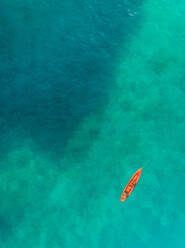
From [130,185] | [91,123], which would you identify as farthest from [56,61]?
[130,185]

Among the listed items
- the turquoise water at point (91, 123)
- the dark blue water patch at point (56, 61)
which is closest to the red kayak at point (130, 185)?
the turquoise water at point (91, 123)

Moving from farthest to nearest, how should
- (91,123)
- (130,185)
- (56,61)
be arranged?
(56,61)
(91,123)
(130,185)

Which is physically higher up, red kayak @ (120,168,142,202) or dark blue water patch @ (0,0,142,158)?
dark blue water patch @ (0,0,142,158)

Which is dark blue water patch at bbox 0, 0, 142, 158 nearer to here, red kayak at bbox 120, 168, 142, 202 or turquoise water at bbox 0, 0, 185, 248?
turquoise water at bbox 0, 0, 185, 248

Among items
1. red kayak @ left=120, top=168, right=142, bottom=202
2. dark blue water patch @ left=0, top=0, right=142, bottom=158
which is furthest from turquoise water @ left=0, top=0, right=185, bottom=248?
red kayak @ left=120, top=168, right=142, bottom=202

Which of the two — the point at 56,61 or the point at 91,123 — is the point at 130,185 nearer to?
the point at 91,123

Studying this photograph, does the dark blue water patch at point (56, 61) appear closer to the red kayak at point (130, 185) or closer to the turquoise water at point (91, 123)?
the turquoise water at point (91, 123)

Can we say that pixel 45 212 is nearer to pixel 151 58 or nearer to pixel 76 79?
pixel 76 79
